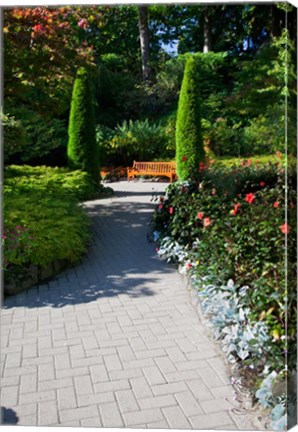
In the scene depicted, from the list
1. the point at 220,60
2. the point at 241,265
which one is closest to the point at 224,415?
the point at 241,265

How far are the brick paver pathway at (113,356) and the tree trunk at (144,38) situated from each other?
196 cm

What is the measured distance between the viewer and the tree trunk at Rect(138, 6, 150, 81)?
2.61 m

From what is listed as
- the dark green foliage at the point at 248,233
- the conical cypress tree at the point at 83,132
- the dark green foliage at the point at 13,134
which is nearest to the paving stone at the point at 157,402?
the dark green foliage at the point at 248,233

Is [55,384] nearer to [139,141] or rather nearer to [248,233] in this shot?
[248,233]

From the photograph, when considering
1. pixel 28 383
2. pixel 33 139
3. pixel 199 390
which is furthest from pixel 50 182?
pixel 199 390

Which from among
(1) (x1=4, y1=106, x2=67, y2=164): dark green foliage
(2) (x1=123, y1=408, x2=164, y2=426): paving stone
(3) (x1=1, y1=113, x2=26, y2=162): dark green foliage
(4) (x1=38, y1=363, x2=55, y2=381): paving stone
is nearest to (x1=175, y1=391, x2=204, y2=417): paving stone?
(2) (x1=123, y1=408, x2=164, y2=426): paving stone

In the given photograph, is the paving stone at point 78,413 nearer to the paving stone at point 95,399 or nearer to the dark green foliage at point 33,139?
the paving stone at point 95,399

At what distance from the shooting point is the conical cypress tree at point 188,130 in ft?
12.6

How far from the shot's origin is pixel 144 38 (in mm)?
3012

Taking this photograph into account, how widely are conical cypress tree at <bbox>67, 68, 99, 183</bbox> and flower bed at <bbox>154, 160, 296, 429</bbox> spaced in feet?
8.80

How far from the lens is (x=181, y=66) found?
133 inches

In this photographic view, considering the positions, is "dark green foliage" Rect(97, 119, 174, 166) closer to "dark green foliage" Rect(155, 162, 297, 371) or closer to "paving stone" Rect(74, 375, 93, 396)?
"dark green foliage" Rect(155, 162, 297, 371)

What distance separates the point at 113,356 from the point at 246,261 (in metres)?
1.13

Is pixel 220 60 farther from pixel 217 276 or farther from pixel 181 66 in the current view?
pixel 217 276
